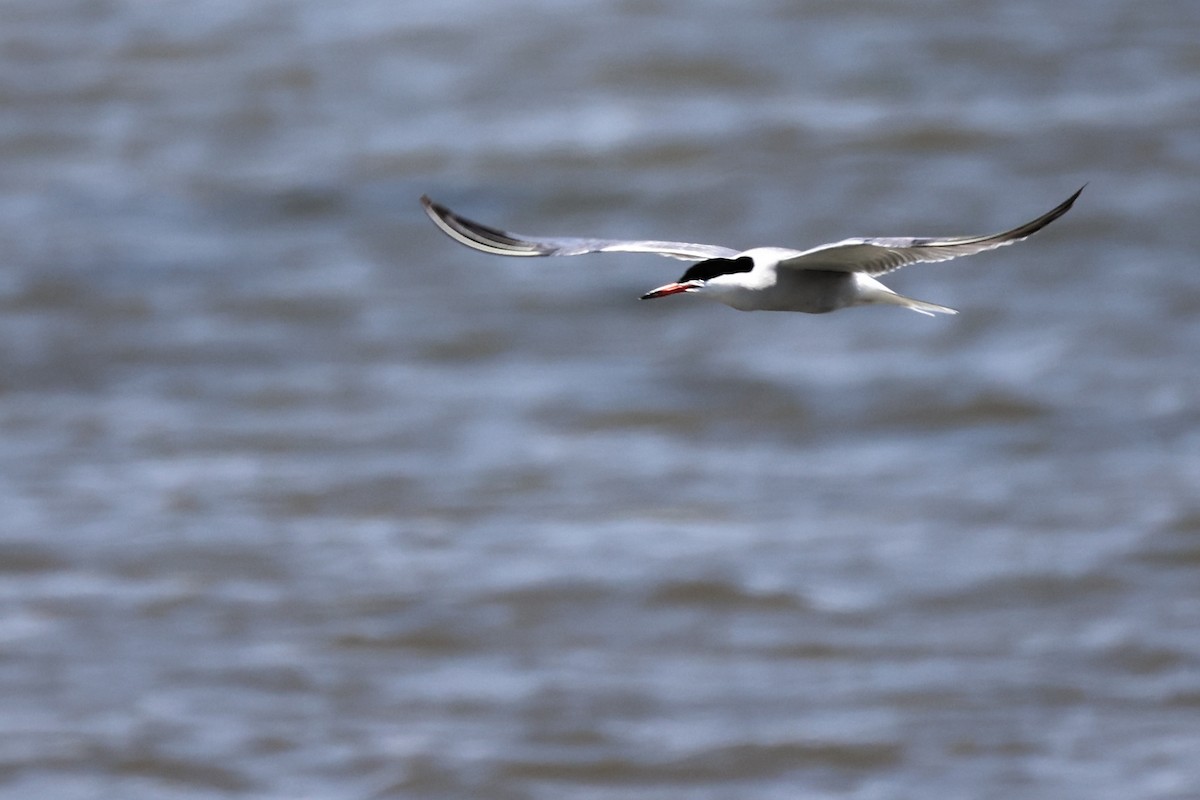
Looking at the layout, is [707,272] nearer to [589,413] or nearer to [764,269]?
[764,269]

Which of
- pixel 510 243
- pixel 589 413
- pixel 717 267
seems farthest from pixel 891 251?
pixel 589 413

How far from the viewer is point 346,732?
10547 millimetres

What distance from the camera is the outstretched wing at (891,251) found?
4.79 metres

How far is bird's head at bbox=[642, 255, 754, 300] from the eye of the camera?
18.0ft

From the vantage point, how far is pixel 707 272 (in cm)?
559

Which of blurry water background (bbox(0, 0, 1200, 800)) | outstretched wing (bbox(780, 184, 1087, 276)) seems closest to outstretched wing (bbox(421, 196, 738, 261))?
outstretched wing (bbox(780, 184, 1087, 276))

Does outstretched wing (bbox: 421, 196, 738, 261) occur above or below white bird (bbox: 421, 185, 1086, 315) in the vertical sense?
above

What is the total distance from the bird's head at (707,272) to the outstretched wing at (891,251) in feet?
0.37

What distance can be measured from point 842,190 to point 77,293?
665cm

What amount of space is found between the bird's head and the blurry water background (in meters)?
4.87

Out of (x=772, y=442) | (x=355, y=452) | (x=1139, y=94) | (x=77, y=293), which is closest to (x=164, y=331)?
(x=77, y=293)

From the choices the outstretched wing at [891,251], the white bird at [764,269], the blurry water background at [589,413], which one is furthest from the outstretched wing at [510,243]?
the blurry water background at [589,413]

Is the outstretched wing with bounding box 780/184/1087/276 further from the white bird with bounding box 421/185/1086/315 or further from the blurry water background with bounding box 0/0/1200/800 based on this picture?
the blurry water background with bounding box 0/0/1200/800

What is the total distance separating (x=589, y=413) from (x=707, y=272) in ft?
29.8
